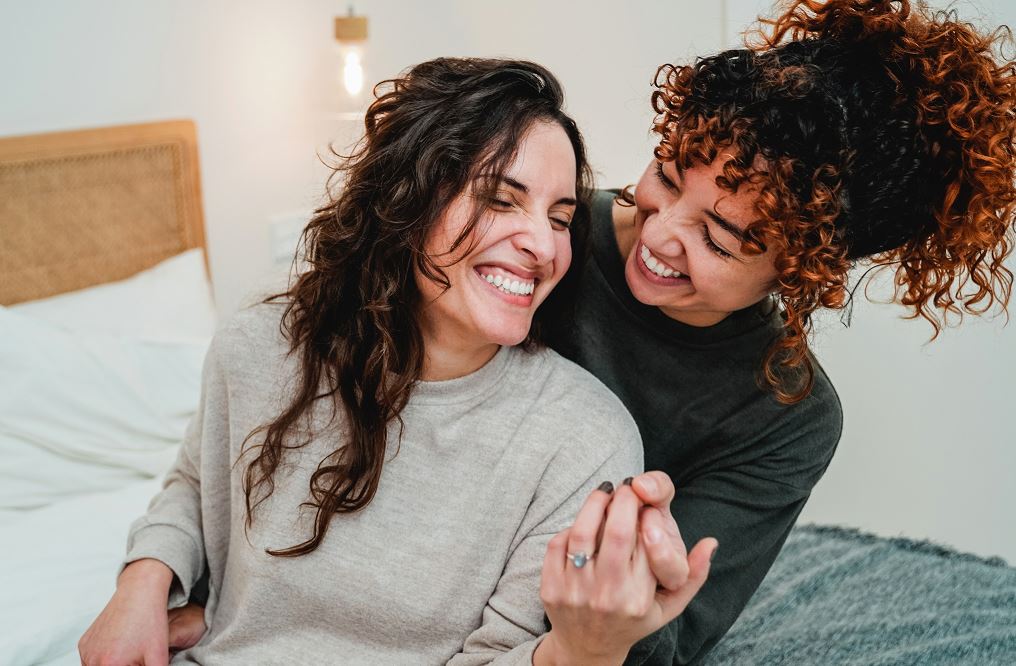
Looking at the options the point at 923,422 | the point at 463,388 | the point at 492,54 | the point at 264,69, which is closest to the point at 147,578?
the point at 463,388

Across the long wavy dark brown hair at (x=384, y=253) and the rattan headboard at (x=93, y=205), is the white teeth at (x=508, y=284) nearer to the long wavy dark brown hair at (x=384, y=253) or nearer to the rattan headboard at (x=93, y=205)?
the long wavy dark brown hair at (x=384, y=253)

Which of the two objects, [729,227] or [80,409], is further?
[80,409]

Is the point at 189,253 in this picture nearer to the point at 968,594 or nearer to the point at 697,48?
the point at 697,48

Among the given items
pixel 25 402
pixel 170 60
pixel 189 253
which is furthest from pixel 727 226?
pixel 170 60

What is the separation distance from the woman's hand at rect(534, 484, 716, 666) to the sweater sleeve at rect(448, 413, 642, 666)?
0.21 metres

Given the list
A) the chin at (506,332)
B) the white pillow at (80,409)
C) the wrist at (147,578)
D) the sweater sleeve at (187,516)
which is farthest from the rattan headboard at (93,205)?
the chin at (506,332)

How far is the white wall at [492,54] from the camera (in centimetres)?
220

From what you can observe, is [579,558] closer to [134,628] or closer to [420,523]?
[420,523]

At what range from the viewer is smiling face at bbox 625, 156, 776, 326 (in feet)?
3.83

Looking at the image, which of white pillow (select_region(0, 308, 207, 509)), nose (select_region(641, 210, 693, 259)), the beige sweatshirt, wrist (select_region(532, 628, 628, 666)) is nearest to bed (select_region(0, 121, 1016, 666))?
white pillow (select_region(0, 308, 207, 509))

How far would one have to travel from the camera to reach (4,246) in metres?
2.01

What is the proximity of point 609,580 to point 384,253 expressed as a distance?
1.85ft

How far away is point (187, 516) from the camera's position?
1296 mm

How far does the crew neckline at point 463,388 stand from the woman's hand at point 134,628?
1.35ft
